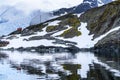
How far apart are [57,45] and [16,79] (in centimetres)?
14305

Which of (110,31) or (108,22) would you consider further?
(108,22)

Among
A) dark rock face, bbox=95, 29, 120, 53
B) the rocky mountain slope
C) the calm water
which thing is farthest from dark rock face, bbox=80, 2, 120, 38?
the calm water

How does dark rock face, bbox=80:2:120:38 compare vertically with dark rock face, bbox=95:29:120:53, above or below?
above

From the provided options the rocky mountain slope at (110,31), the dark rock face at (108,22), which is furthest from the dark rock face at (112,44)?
the dark rock face at (108,22)

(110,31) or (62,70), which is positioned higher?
(110,31)

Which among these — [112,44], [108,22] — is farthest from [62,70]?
[108,22]

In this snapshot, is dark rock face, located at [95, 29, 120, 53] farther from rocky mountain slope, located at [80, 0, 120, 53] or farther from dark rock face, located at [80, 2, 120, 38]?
dark rock face, located at [80, 2, 120, 38]

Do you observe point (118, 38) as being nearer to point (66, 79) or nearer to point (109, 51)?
point (109, 51)

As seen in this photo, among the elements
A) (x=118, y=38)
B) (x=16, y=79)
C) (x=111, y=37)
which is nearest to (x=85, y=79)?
(x=16, y=79)

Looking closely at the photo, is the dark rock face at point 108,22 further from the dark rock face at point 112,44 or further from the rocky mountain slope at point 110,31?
the dark rock face at point 112,44

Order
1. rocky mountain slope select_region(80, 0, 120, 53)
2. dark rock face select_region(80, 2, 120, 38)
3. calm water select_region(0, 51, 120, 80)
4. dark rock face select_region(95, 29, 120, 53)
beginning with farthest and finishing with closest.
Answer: dark rock face select_region(80, 2, 120, 38) → rocky mountain slope select_region(80, 0, 120, 53) → dark rock face select_region(95, 29, 120, 53) → calm water select_region(0, 51, 120, 80)

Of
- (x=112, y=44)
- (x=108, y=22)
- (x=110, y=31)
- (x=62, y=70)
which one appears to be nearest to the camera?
(x=62, y=70)

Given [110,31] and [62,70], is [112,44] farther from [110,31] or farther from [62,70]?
[62,70]

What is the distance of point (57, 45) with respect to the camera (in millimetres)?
184125
